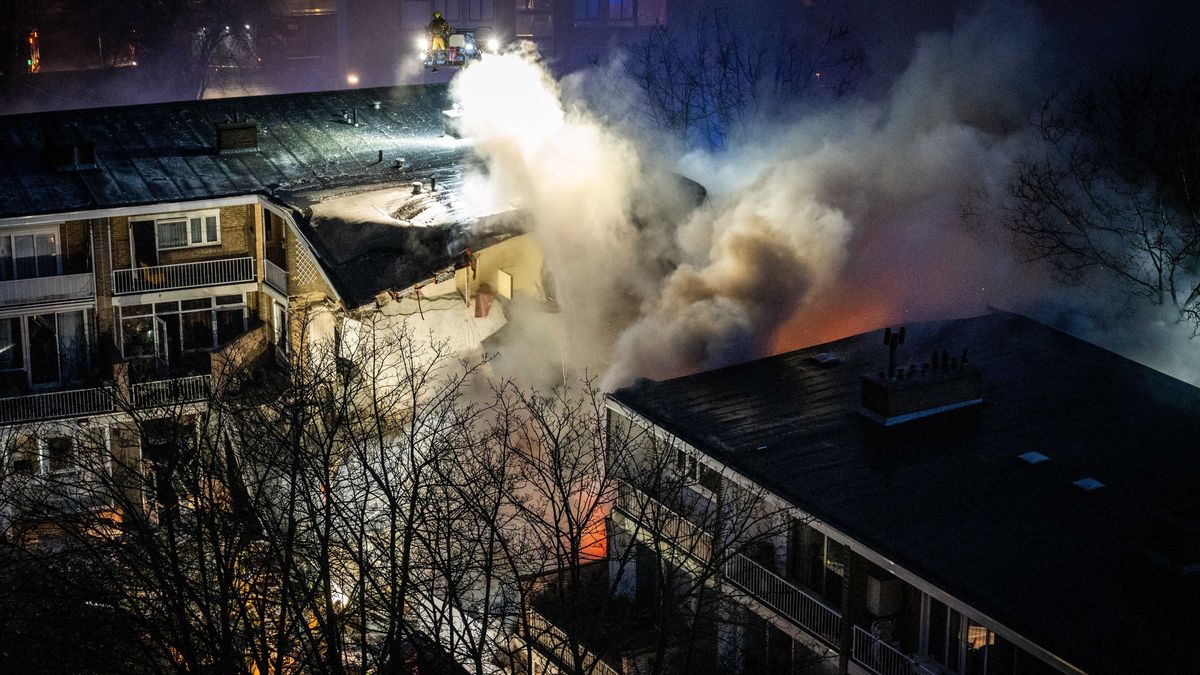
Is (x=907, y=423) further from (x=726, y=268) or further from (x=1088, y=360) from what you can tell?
(x=726, y=268)

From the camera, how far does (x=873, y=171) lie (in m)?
36.4

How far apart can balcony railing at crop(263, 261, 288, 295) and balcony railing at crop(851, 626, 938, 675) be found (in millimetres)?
18719

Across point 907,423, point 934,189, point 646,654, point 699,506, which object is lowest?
point 646,654

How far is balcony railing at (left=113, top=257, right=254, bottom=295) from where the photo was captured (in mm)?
34281

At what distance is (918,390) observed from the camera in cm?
2352

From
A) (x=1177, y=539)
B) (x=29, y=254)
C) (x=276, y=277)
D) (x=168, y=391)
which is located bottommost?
(x=168, y=391)

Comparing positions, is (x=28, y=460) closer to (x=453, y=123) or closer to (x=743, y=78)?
(x=453, y=123)

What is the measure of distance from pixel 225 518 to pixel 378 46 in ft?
201

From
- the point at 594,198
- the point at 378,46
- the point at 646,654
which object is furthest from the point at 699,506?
the point at 378,46

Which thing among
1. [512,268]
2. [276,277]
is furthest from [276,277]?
[512,268]

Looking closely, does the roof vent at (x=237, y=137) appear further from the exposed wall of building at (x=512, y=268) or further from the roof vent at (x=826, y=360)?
the roof vent at (x=826, y=360)

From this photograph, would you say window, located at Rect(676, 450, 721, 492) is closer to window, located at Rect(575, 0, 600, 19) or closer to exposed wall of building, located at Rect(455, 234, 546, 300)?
exposed wall of building, located at Rect(455, 234, 546, 300)

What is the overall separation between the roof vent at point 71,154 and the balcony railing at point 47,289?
271 cm

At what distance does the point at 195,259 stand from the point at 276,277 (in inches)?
91.6
